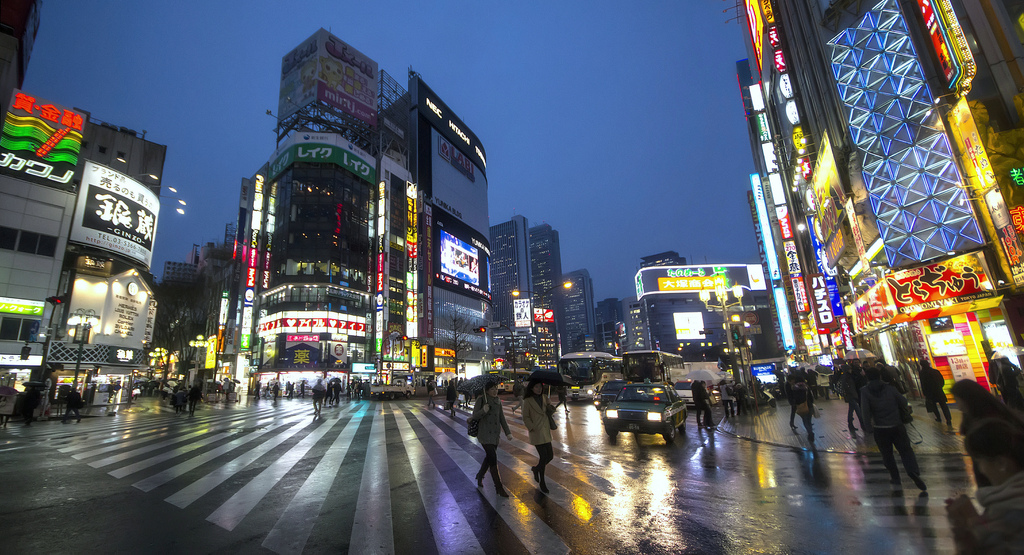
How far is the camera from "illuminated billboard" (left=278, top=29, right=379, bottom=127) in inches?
2427

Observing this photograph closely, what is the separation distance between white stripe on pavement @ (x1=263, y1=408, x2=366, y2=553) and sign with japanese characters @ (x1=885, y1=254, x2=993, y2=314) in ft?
67.3

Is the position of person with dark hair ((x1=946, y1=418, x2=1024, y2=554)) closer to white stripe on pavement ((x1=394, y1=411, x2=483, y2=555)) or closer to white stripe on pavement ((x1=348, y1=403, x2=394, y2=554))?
white stripe on pavement ((x1=394, y1=411, x2=483, y2=555))

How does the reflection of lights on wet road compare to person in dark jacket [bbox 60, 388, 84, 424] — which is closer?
the reflection of lights on wet road

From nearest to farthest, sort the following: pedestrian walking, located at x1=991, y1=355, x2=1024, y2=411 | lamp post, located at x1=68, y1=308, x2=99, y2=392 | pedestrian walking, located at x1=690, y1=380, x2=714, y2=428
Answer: pedestrian walking, located at x1=991, y1=355, x2=1024, y2=411
pedestrian walking, located at x1=690, y1=380, x2=714, y2=428
lamp post, located at x1=68, y1=308, x2=99, y2=392

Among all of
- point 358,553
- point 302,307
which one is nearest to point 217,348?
point 302,307

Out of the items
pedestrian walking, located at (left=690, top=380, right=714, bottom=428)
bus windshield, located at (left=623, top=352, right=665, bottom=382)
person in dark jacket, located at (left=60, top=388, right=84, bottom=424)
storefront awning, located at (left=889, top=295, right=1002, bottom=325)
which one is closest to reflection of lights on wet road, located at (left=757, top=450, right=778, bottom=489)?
pedestrian walking, located at (left=690, top=380, right=714, bottom=428)

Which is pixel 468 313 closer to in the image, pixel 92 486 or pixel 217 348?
pixel 217 348

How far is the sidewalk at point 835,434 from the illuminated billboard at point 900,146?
6.32m

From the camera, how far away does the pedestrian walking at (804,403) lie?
11.0 m

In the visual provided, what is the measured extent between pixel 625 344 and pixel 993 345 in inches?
6557

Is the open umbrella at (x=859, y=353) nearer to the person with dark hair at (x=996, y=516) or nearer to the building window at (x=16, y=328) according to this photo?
the person with dark hair at (x=996, y=516)

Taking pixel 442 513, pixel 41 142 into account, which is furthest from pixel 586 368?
pixel 41 142

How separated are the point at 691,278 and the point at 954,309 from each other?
25755 mm

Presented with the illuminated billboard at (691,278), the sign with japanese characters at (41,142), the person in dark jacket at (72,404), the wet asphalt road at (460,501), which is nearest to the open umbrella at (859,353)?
the illuminated billboard at (691,278)
